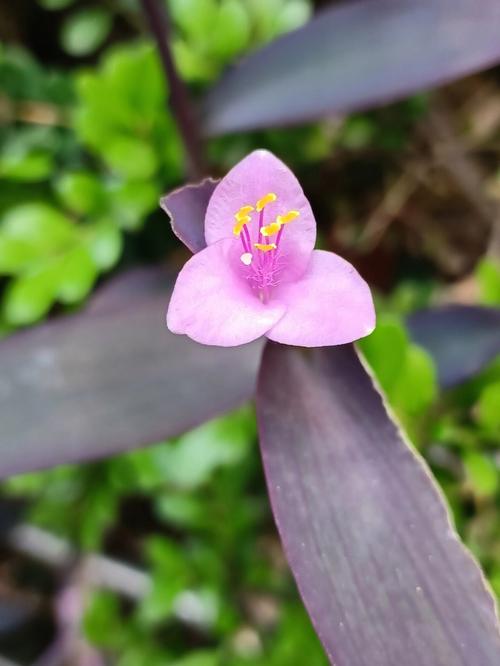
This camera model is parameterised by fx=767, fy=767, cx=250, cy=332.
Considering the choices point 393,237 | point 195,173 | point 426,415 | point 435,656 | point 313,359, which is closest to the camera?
point 435,656

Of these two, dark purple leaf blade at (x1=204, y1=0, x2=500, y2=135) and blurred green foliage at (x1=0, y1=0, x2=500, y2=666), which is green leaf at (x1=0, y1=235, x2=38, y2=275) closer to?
blurred green foliage at (x1=0, y1=0, x2=500, y2=666)

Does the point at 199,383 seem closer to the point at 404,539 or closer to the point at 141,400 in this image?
the point at 141,400

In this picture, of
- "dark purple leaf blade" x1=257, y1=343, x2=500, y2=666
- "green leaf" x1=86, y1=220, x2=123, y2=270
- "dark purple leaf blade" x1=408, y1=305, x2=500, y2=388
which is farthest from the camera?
"green leaf" x1=86, y1=220, x2=123, y2=270

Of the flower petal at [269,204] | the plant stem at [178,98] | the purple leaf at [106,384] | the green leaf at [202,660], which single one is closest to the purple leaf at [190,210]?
the flower petal at [269,204]

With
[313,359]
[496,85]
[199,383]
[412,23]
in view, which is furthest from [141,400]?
[496,85]

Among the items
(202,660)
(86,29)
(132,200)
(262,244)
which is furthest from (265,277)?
(86,29)

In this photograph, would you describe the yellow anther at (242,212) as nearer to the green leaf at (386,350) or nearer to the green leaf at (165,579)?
the green leaf at (386,350)

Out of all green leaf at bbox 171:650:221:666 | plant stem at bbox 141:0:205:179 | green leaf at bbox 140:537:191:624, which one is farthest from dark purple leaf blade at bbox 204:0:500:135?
green leaf at bbox 171:650:221:666
